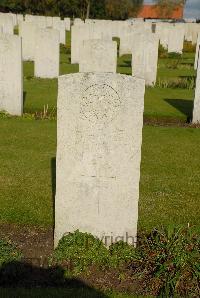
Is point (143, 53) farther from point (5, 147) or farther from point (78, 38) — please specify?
point (5, 147)

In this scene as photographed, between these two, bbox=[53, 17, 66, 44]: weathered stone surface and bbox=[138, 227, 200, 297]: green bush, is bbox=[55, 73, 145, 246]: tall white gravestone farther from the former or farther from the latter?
bbox=[53, 17, 66, 44]: weathered stone surface

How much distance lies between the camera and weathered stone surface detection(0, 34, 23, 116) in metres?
11.6

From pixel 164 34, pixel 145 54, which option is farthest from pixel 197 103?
pixel 164 34

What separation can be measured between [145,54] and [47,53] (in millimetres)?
3968

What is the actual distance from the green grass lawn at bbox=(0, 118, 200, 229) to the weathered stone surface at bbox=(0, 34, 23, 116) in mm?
945

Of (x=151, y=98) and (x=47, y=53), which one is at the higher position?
(x=47, y=53)

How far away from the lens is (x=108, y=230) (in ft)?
16.5

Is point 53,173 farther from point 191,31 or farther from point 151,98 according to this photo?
point 191,31

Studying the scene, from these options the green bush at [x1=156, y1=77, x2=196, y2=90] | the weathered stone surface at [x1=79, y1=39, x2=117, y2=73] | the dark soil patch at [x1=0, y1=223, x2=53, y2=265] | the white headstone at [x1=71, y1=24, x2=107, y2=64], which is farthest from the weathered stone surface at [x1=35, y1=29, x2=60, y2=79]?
the dark soil patch at [x1=0, y1=223, x2=53, y2=265]

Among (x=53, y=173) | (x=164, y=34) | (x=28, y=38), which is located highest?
(x=164, y=34)

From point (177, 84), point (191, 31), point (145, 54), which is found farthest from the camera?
point (191, 31)

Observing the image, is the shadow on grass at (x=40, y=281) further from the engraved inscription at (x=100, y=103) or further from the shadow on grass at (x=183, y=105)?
the shadow on grass at (x=183, y=105)

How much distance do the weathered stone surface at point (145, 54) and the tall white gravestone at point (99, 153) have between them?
12686mm

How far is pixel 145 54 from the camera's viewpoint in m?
17.0
